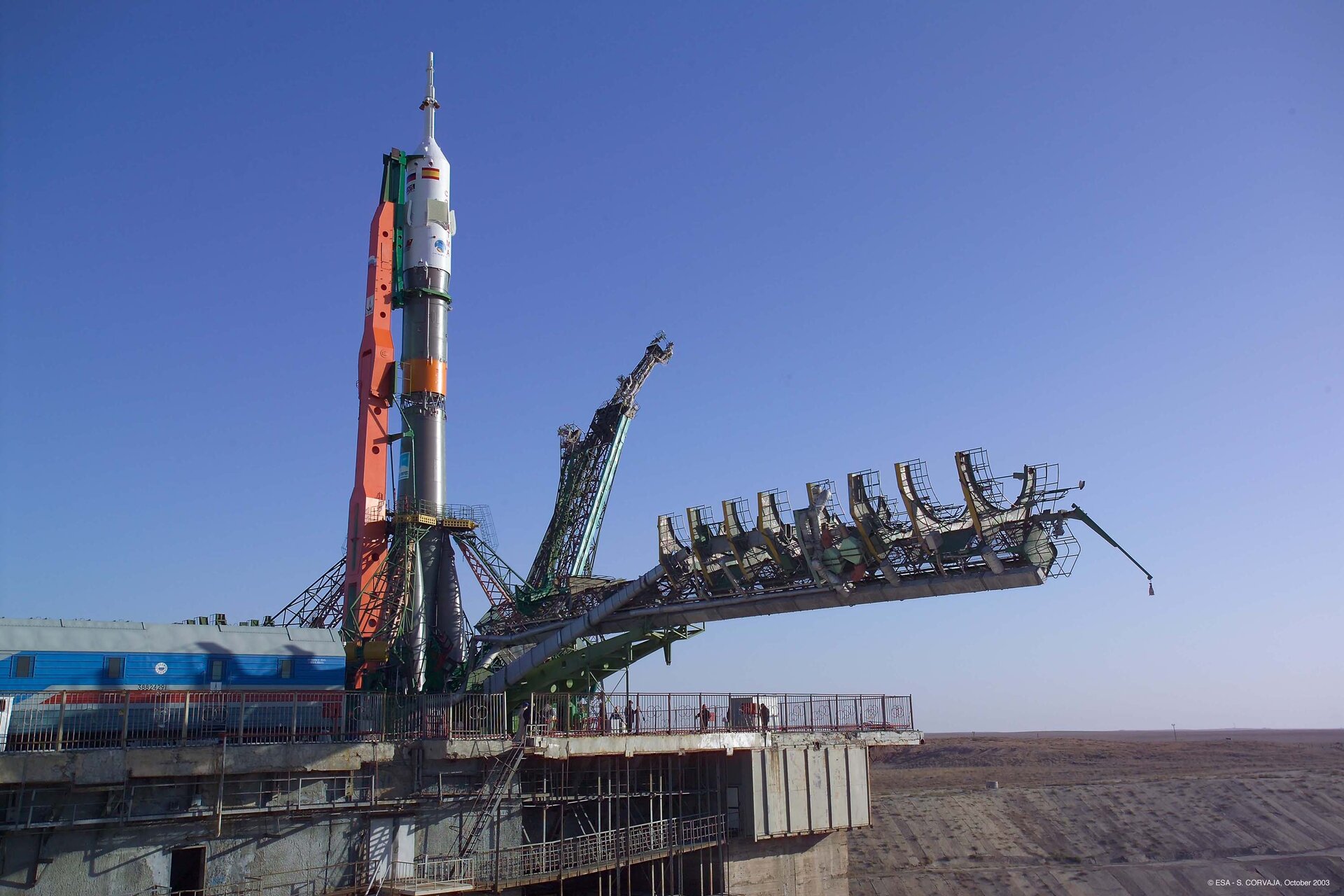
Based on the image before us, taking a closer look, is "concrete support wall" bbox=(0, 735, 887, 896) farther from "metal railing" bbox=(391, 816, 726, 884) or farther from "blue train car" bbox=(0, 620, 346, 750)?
"blue train car" bbox=(0, 620, 346, 750)

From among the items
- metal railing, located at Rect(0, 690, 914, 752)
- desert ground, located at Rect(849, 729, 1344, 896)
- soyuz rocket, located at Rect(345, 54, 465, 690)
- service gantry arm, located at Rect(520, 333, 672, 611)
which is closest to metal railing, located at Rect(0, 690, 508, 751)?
metal railing, located at Rect(0, 690, 914, 752)

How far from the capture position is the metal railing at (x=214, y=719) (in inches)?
1118

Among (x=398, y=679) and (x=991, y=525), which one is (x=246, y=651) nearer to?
(x=398, y=679)

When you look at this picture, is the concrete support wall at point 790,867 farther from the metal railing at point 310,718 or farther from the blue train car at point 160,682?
the blue train car at point 160,682

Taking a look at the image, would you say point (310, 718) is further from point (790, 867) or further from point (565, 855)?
point (790, 867)

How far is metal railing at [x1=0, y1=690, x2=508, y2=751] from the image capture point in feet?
93.2

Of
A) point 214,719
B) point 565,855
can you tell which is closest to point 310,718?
point 214,719

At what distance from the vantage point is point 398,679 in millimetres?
44938

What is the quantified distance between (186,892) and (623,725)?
14.5 m

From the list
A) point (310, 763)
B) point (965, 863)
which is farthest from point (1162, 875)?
point (310, 763)

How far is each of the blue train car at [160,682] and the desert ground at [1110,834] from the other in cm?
4154

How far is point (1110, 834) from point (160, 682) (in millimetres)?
67261

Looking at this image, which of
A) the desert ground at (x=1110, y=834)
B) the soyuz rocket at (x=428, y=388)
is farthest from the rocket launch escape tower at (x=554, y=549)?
the desert ground at (x=1110, y=834)

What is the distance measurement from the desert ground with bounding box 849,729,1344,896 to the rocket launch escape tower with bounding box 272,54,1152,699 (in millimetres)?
31704
